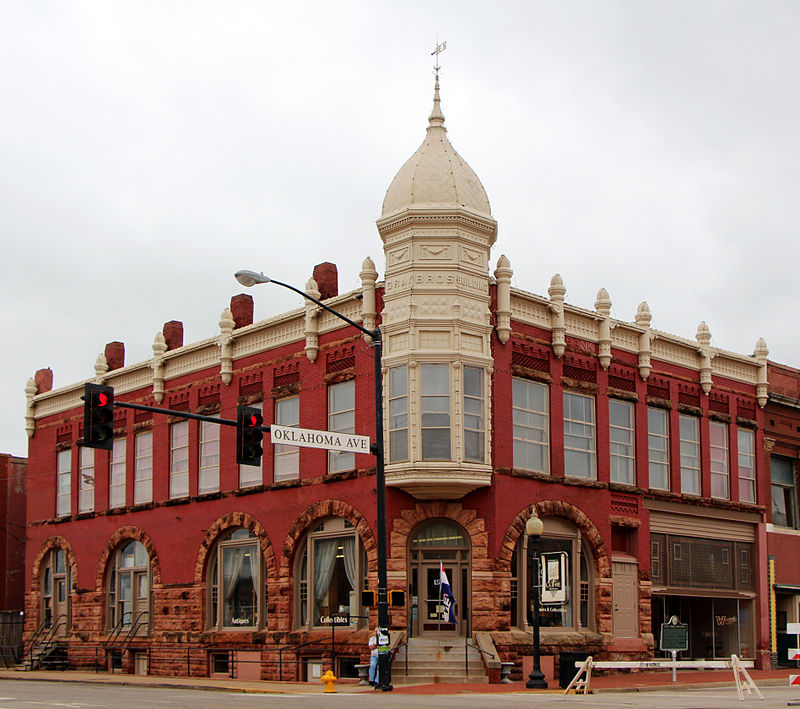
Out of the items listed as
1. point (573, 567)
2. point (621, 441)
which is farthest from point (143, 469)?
point (621, 441)

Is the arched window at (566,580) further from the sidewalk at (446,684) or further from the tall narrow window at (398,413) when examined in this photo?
the tall narrow window at (398,413)

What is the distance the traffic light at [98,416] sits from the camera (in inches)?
892

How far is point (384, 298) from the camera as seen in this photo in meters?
32.9

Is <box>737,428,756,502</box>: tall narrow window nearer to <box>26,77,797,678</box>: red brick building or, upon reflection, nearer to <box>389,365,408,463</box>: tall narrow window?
<box>26,77,797,678</box>: red brick building

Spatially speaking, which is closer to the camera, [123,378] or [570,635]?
[570,635]

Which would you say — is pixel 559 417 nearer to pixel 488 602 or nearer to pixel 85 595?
pixel 488 602

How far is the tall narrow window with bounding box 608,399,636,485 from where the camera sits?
36969 millimetres

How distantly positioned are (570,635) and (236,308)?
54.5 ft

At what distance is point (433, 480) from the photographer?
102 ft

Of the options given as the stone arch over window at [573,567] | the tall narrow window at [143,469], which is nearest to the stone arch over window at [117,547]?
the tall narrow window at [143,469]

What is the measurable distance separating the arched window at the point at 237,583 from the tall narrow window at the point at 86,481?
846 cm

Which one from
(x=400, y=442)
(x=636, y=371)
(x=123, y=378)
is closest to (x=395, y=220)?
(x=400, y=442)

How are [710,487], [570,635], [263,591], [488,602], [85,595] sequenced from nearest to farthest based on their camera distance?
1. [488,602]
2. [570,635]
3. [263,591]
4. [710,487]
5. [85,595]

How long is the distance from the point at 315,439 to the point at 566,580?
9.36 metres
